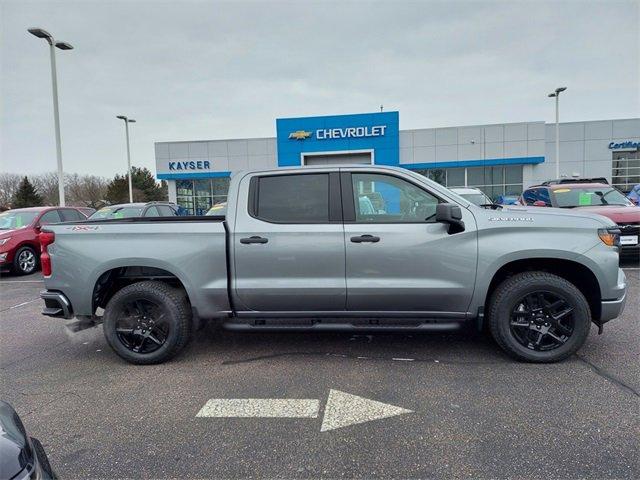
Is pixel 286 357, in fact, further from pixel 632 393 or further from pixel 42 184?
pixel 42 184

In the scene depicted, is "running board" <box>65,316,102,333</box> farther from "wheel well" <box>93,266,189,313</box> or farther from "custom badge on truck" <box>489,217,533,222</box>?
"custom badge on truck" <box>489,217,533,222</box>

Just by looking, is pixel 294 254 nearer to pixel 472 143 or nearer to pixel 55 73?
pixel 55 73

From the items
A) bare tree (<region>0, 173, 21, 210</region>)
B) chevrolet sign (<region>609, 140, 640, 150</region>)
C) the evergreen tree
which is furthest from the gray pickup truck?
bare tree (<region>0, 173, 21, 210</region>)

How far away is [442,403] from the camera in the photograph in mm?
3410

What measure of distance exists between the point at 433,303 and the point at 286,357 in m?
1.61

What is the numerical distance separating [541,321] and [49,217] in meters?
12.1

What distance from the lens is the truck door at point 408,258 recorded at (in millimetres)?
4012

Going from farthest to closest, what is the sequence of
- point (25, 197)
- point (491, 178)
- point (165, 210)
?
point (25, 197)
point (491, 178)
point (165, 210)

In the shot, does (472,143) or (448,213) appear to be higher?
(472,143)

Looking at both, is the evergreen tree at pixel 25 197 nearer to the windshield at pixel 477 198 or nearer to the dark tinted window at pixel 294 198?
the windshield at pixel 477 198

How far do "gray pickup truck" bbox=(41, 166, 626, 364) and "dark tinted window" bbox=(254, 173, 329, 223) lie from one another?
0.01 m

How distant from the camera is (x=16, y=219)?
11188 millimetres

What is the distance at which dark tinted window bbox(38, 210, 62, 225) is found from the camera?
11307mm

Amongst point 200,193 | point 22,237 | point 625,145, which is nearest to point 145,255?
point 22,237
